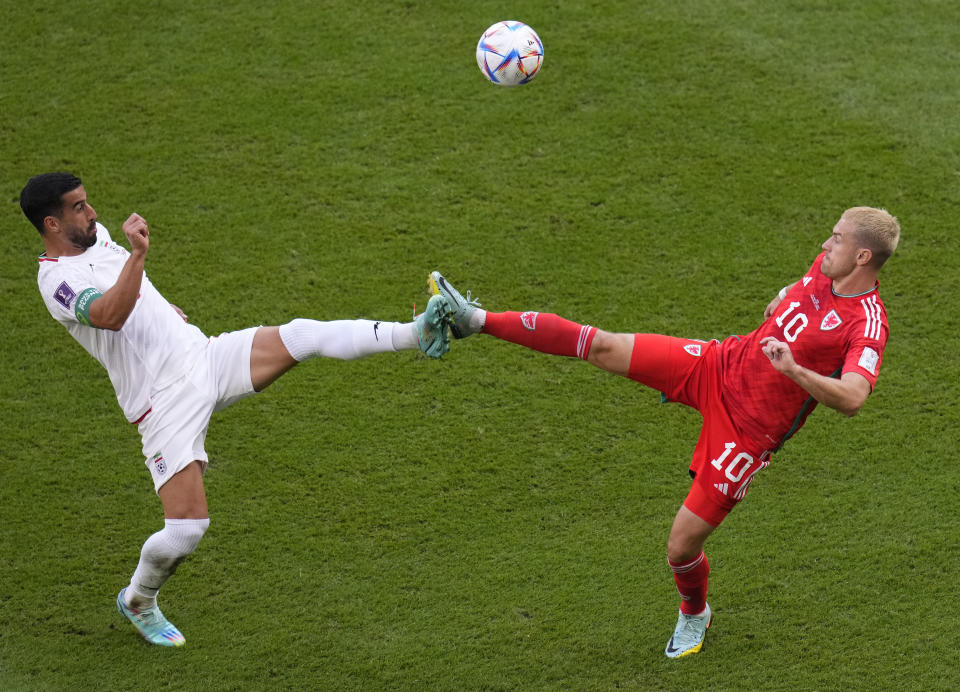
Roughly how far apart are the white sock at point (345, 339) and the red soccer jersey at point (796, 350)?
1.42 meters

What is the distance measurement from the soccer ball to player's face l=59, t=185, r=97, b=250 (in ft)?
7.84

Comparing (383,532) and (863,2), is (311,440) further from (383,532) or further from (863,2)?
(863,2)

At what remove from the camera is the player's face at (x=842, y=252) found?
4.56m

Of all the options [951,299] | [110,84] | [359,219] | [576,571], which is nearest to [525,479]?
[576,571]

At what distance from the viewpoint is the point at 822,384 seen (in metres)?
4.25

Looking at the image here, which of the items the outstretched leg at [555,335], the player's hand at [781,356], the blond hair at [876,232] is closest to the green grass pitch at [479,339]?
the outstretched leg at [555,335]

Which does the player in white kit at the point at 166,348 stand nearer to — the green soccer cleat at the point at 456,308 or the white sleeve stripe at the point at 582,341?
the green soccer cleat at the point at 456,308

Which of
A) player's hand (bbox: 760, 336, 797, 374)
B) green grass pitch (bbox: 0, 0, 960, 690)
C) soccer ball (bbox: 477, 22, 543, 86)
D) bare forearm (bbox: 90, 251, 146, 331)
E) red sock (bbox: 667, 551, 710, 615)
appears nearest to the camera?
player's hand (bbox: 760, 336, 797, 374)

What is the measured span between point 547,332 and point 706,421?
792 millimetres

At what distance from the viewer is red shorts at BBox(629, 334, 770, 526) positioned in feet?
15.6

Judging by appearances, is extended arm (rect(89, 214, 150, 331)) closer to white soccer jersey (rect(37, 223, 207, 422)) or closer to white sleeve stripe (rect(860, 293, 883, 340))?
white soccer jersey (rect(37, 223, 207, 422))

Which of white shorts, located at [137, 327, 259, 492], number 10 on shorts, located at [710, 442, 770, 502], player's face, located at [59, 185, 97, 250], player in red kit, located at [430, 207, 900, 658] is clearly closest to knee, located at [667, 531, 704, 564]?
player in red kit, located at [430, 207, 900, 658]

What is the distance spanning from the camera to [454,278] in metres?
7.20

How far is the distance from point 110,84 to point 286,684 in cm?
538
